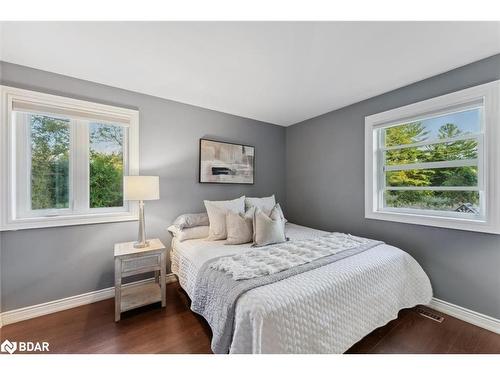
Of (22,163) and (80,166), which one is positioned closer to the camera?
(22,163)

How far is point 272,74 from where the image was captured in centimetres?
194

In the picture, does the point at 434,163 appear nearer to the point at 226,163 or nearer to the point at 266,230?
the point at 266,230

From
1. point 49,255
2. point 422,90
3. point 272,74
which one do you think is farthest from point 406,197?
point 49,255

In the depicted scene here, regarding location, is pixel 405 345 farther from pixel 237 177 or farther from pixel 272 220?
pixel 237 177

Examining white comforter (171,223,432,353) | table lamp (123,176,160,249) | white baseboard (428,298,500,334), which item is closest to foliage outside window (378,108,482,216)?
white comforter (171,223,432,353)

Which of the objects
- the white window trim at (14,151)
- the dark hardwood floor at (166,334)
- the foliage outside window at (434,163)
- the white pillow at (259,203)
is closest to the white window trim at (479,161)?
the foliage outside window at (434,163)

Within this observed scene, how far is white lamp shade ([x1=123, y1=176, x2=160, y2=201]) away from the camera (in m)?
1.93

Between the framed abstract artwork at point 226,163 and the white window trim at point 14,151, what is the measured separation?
82cm

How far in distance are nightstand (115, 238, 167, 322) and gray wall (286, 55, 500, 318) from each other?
2248 millimetres

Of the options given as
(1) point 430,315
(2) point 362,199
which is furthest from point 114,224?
(1) point 430,315

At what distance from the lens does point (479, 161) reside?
1.78 metres

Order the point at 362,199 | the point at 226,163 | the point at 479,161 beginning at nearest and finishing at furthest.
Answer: the point at 479,161
the point at 362,199
the point at 226,163

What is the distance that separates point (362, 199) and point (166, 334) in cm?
251

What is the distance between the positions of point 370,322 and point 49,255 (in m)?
2.81
